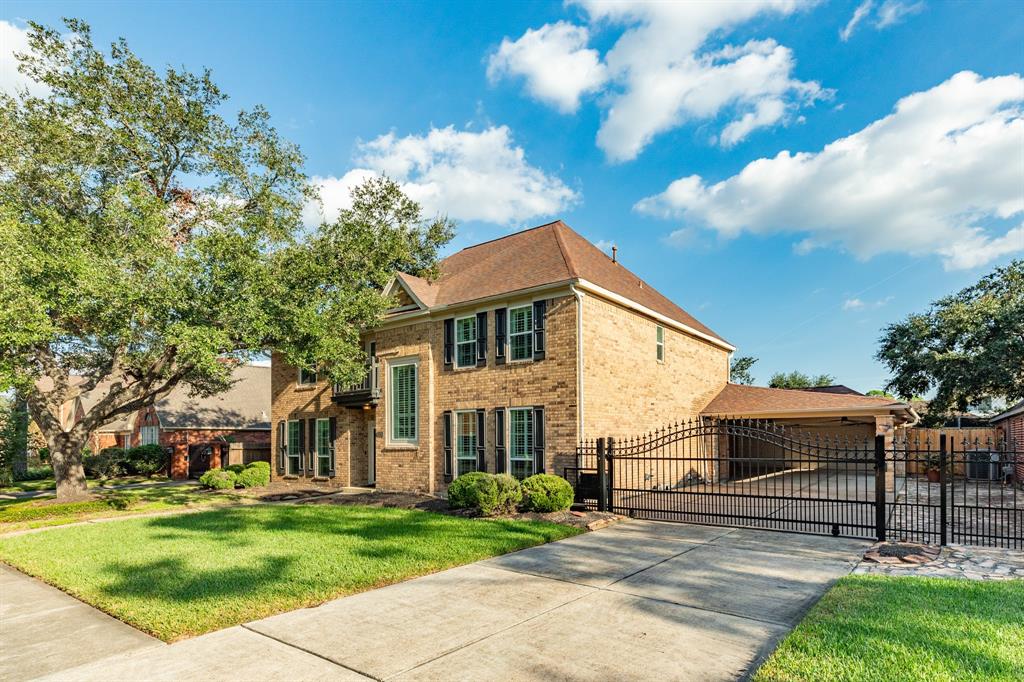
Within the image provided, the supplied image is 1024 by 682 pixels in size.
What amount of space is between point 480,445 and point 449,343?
127 inches

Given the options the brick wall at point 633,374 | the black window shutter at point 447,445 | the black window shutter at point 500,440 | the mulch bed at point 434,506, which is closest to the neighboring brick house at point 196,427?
the mulch bed at point 434,506

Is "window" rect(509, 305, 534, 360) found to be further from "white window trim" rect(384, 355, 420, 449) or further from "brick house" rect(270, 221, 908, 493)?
"white window trim" rect(384, 355, 420, 449)

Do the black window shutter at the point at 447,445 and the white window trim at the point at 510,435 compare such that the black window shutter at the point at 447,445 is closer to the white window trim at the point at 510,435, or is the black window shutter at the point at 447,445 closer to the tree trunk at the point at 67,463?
the white window trim at the point at 510,435

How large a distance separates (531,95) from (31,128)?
560 inches

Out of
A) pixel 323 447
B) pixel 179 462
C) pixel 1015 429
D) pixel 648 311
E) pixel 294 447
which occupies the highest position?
pixel 648 311

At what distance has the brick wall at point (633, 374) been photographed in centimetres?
1429

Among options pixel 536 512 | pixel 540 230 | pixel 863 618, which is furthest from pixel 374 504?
pixel 863 618

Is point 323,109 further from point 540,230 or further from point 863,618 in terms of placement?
point 863,618

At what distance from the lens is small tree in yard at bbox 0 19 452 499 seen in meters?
12.9

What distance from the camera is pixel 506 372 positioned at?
15219 mm

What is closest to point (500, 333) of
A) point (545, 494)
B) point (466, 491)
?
point (466, 491)

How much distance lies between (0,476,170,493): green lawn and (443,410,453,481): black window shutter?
57.0 ft

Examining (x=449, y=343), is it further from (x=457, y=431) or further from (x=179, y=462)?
(x=179, y=462)

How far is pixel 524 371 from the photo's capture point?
14.9 m
